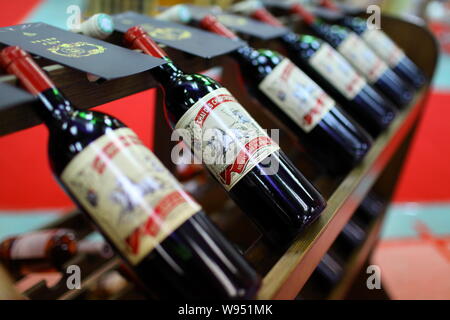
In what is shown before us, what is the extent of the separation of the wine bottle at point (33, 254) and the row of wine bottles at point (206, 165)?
44cm

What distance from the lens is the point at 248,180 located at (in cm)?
58

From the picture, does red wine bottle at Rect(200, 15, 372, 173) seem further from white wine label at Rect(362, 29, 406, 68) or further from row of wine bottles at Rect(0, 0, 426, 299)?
white wine label at Rect(362, 29, 406, 68)

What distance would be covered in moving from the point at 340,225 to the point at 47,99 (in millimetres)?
579

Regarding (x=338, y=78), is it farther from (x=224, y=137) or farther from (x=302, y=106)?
(x=224, y=137)

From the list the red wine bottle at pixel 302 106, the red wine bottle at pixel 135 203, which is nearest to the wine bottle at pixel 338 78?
the red wine bottle at pixel 302 106

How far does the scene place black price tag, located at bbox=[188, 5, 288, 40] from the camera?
2.97 ft

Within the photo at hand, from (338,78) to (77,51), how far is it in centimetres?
61

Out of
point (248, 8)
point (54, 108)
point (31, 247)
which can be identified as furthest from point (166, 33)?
point (31, 247)

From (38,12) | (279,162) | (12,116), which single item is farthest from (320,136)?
(38,12)

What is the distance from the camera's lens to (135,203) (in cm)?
43

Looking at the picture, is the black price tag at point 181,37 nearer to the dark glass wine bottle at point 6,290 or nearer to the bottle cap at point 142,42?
the bottle cap at point 142,42

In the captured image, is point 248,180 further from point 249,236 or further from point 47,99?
point 249,236

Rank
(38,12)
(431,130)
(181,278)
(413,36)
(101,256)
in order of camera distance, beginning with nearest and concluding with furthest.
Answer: (181,278), (101,256), (413,36), (431,130), (38,12)

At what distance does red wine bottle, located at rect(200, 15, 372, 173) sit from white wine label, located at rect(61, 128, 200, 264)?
0.39 meters
